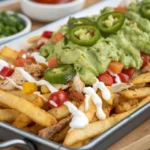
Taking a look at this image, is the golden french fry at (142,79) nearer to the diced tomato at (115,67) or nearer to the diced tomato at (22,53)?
the diced tomato at (115,67)

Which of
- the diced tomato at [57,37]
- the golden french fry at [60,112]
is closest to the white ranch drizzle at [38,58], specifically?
the diced tomato at [57,37]

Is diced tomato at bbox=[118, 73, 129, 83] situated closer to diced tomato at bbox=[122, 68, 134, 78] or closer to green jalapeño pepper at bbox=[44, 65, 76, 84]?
diced tomato at bbox=[122, 68, 134, 78]

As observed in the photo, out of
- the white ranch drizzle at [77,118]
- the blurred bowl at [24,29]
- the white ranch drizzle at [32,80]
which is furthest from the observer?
the blurred bowl at [24,29]

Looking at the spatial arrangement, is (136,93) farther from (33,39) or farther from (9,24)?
(9,24)

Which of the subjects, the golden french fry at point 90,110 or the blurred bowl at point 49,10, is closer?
the golden french fry at point 90,110

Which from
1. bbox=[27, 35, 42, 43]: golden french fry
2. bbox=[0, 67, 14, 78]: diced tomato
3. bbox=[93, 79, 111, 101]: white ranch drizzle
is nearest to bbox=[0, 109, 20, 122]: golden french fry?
bbox=[0, 67, 14, 78]: diced tomato

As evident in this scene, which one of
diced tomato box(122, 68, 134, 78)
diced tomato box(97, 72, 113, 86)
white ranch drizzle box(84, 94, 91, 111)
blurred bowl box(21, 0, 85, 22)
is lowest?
blurred bowl box(21, 0, 85, 22)
